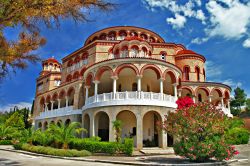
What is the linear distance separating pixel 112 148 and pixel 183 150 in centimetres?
647

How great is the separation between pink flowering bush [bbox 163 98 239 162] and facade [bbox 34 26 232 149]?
7018 millimetres

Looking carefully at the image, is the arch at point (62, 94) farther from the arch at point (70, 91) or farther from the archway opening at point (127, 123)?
the archway opening at point (127, 123)

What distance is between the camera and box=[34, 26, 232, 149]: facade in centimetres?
2138

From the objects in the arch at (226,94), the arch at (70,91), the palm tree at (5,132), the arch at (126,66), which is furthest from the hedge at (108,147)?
the arch at (226,94)

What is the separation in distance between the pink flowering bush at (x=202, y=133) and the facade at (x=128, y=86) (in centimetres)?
702

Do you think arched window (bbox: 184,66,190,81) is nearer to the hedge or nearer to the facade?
the facade

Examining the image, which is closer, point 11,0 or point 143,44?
point 11,0

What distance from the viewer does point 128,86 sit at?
25375 millimetres

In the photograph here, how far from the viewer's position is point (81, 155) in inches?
682

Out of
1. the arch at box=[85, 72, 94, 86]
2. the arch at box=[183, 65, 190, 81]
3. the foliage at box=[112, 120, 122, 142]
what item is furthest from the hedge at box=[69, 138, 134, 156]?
the arch at box=[183, 65, 190, 81]

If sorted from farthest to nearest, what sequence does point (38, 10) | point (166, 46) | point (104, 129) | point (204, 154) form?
point (166, 46) → point (104, 129) → point (204, 154) → point (38, 10)

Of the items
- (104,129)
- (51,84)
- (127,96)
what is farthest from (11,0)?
(51,84)

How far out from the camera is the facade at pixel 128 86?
21.4m

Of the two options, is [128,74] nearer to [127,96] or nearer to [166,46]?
[127,96]
